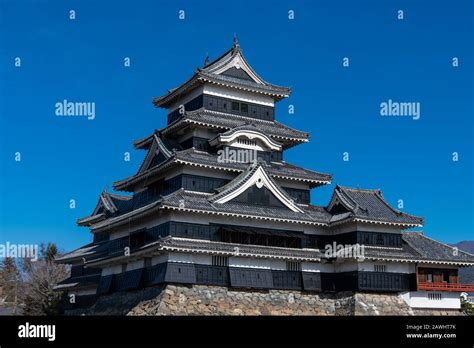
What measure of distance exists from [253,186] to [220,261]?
21.0ft

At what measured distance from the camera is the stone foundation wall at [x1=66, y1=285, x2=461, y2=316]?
42469mm

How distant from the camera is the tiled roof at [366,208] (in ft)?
160

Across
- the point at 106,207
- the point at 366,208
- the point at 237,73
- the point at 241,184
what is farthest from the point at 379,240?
the point at 106,207

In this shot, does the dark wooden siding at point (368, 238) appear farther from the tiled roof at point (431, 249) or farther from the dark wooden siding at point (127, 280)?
the dark wooden siding at point (127, 280)

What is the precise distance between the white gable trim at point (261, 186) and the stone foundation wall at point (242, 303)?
256 inches

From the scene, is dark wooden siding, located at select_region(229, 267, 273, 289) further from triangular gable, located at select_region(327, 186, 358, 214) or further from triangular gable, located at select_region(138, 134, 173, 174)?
triangular gable, located at select_region(138, 134, 173, 174)

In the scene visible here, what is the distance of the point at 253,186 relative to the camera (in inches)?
1875

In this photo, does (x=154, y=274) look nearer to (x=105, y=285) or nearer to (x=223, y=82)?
(x=105, y=285)

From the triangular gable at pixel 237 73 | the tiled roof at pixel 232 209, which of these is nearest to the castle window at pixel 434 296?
the tiled roof at pixel 232 209

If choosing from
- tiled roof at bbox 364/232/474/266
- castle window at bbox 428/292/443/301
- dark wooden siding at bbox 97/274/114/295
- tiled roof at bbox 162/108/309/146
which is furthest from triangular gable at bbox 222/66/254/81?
castle window at bbox 428/292/443/301

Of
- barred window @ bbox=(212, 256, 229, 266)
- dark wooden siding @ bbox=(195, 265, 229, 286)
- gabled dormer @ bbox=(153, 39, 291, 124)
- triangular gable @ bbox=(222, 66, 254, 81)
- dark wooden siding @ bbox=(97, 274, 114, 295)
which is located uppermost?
triangular gable @ bbox=(222, 66, 254, 81)

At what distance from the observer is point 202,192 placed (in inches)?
1889

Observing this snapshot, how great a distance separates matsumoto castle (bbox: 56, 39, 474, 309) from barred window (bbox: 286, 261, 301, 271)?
0.28 feet
